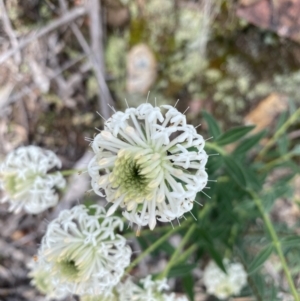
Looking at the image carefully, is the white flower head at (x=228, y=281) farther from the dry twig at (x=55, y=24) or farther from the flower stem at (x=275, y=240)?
the dry twig at (x=55, y=24)

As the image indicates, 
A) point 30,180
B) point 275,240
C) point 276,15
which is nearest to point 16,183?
point 30,180

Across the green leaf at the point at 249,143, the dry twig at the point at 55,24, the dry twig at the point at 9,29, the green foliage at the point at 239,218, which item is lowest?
the green foliage at the point at 239,218

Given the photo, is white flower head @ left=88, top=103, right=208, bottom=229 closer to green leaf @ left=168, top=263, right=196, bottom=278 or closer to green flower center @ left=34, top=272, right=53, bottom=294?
green leaf @ left=168, top=263, right=196, bottom=278

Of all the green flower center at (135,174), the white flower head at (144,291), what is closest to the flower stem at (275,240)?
the white flower head at (144,291)

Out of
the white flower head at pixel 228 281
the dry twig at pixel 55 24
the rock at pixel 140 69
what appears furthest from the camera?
the rock at pixel 140 69

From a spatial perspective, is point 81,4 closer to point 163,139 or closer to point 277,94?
point 277,94

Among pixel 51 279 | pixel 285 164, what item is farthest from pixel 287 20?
pixel 51 279
